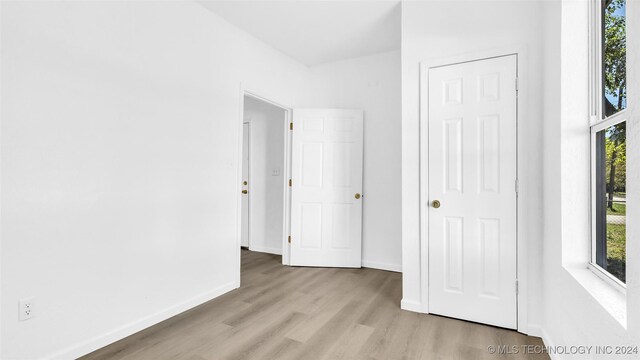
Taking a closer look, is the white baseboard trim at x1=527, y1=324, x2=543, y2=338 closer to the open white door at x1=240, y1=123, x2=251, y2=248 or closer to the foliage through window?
the foliage through window

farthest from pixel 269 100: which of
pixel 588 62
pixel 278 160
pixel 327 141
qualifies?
pixel 588 62

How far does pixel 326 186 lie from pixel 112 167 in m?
2.39

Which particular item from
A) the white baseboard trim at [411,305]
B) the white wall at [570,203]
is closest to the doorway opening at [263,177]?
the white baseboard trim at [411,305]

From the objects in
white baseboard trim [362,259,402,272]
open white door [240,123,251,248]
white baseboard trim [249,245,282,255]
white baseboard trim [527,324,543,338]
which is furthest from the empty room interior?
open white door [240,123,251,248]

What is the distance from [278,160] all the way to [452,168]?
2.78 meters

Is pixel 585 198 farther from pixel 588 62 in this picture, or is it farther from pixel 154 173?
pixel 154 173

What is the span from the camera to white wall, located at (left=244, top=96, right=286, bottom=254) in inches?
181

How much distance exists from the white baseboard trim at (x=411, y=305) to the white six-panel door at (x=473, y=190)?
0.37 ft

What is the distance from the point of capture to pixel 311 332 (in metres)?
2.21

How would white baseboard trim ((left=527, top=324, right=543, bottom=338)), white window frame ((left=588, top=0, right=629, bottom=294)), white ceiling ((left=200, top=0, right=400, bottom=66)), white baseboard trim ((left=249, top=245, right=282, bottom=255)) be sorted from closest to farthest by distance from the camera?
white window frame ((left=588, top=0, right=629, bottom=294))
white baseboard trim ((left=527, top=324, right=543, bottom=338))
white ceiling ((left=200, top=0, right=400, bottom=66))
white baseboard trim ((left=249, top=245, right=282, bottom=255))

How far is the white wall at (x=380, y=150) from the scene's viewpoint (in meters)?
3.74

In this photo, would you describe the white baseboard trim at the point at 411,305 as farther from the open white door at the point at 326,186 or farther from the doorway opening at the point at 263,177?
the doorway opening at the point at 263,177

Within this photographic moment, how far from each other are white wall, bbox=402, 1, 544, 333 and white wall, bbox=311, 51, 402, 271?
1.10 metres

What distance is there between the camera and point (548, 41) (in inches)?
79.3
